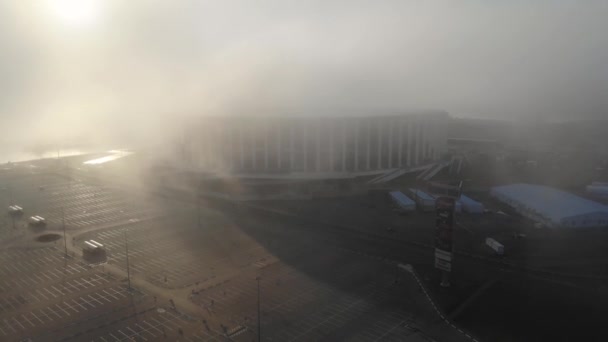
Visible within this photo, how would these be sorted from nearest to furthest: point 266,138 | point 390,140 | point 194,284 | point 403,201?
1. point 194,284
2. point 403,201
3. point 266,138
4. point 390,140

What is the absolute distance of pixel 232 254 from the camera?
68.1 feet

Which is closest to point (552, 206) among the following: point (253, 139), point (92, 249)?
point (253, 139)

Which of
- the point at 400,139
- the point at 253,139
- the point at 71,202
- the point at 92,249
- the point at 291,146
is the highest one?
the point at 253,139

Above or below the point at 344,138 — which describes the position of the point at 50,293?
below

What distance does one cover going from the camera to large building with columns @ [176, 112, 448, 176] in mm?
33906

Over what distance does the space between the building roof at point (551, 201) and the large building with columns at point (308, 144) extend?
8103 mm

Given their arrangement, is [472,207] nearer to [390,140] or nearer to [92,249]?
[390,140]

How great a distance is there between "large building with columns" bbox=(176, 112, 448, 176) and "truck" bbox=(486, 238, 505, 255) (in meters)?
14.0

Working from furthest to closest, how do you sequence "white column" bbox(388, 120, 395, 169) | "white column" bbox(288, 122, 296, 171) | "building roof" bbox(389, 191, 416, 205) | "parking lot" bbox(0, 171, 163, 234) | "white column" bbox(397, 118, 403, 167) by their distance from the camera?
1. "white column" bbox(397, 118, 403, 167)
2. "white column" bbox(388, 120, 395, 169)
3. "white column" bbox(288, 122, 296, 171)
4. "building roof" bbox(389, 191, 416, 205)
5. "parking lot" bbox(0, 171, 163, 234)

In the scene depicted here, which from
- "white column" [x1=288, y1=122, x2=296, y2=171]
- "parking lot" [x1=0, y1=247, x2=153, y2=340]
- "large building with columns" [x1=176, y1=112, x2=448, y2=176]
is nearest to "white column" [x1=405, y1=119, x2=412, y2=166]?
"large building with columns" [x1=176, y1=112, x2=448, y2=176]

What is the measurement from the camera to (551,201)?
26.3 metres

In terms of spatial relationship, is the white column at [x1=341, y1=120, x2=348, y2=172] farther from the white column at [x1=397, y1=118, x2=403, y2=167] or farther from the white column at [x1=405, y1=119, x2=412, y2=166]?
the white column at [x1=405, y1=119, x2=412, y2=166]

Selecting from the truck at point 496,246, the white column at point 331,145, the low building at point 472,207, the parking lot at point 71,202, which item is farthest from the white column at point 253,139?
the truck at point 496,246

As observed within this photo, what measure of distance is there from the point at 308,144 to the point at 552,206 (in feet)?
50.6
